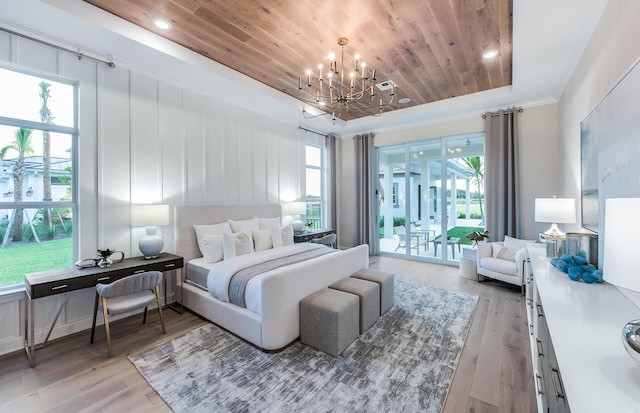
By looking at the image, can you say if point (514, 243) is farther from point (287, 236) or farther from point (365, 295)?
point (287, 236)

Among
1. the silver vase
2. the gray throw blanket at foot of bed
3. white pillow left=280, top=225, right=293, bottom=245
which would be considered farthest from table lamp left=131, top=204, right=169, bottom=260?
the silver vase

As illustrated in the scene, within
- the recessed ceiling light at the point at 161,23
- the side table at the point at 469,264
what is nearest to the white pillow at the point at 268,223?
the recessed ceiling light at the point at 161,23

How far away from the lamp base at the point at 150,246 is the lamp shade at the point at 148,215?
0.17 meters

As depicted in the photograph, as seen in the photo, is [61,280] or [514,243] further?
[514,243]

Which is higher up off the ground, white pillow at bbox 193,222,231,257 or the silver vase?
white pillow at bbox 193,222,231,257

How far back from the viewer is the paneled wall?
2.63 metres

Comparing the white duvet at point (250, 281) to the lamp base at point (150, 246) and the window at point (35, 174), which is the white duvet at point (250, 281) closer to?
the lamp base at point (150, 246)

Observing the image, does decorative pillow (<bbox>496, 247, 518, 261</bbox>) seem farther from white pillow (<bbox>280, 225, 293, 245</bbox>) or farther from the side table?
white pillow (<bbox>280, 225, 293, 245</bbox>)

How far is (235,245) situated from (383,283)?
1.94 metres

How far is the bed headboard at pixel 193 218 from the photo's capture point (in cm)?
359

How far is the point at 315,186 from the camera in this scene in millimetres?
6340

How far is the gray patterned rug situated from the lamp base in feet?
3.45

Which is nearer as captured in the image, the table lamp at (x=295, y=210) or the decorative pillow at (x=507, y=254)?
the decorative pillow at (x=507, y=254)

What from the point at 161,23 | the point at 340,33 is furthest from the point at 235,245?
the point at 340,33
